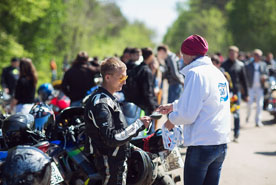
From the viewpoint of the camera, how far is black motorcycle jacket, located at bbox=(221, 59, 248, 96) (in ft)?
33.2

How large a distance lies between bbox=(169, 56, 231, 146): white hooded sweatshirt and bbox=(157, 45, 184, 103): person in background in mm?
5890

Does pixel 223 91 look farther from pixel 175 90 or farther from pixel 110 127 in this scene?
pixel 175 90

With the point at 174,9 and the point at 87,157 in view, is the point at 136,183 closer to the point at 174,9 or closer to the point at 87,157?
the point at 87,157

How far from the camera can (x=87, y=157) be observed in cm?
503

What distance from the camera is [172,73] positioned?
9.96 metres

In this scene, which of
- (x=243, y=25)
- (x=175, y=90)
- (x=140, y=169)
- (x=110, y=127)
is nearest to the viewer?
(x=110, y=127)

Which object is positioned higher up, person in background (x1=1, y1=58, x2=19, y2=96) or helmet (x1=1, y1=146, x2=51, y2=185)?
person in background (x1=1, y1=58, x2=19, y2=96)

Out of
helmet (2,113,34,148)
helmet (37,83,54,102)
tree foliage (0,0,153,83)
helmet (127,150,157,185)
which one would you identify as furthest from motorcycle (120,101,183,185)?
tree foliage (0,0,153,83)

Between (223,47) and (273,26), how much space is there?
21048mm

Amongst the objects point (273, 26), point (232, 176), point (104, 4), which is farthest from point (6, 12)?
point (273, 26)

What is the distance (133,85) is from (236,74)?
3370 millimetres

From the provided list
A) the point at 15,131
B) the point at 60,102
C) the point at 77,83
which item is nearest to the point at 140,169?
the point at 15,131

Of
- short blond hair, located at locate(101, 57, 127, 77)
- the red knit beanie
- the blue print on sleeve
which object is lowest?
the blue print on sleeve

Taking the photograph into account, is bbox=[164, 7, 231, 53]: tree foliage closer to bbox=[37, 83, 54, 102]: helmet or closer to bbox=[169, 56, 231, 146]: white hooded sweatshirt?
bbox=[37, 83, 54, 102]: helmet
